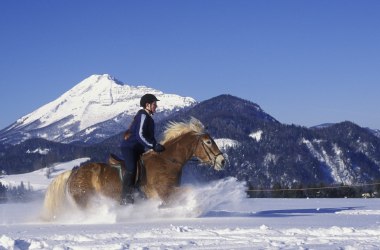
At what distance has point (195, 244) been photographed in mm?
7035

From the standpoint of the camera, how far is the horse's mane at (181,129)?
11.7m

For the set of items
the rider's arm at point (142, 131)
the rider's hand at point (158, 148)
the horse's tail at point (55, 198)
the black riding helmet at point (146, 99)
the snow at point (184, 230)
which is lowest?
the snow at point (184, 230)

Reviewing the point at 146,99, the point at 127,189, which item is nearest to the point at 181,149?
the point at 146,99

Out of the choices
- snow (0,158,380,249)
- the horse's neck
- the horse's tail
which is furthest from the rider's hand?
the horse's tail

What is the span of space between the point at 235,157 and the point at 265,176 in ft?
34.3

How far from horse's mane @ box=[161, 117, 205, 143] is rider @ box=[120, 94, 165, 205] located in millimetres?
900

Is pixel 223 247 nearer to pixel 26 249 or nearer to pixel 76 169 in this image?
pixel 26 249

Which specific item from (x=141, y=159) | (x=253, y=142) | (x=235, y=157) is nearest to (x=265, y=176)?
(x=235, y=157)

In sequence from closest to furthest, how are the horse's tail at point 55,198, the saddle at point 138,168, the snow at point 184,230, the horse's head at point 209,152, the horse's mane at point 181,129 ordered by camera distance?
the snow at point 184,230, the saddle at point 138,168, the horse's tail at point 55,198, the horse's head at point 209,152, the horse's mane at point 181,129

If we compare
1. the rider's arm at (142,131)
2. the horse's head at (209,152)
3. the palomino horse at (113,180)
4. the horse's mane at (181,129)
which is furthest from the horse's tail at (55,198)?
the horse's head at (209,152)

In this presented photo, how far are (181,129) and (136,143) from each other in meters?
1.21

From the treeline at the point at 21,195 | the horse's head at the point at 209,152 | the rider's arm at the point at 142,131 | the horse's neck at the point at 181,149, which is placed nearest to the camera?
the rider's arm at the point at 142,131

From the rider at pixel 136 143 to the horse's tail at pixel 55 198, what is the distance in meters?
1.12

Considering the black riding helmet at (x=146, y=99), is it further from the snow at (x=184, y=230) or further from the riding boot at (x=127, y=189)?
the snow at (x=184, y=230)
